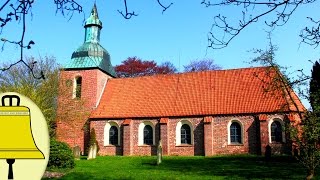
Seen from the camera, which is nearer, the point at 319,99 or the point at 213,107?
the point at 319,99

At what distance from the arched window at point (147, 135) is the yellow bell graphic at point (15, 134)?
1228 inches

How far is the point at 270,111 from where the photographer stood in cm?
2988

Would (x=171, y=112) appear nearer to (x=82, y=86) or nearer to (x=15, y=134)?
(x=82, y=86)

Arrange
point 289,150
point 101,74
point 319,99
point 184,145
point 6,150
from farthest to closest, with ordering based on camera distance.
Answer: point 101,74, point 184,145, point 289,150, point 319,99, point 6,150

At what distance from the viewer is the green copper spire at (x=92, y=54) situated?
36500 millimetres

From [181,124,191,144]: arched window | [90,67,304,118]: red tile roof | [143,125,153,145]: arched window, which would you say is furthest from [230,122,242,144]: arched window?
[143,125,153,145]: arched window

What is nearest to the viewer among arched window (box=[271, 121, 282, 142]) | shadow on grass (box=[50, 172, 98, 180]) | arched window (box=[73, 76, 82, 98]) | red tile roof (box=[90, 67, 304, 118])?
shadow on grass (box=[50, 172, 98, 180])

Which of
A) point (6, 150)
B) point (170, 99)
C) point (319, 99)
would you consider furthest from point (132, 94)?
point (6, 150)

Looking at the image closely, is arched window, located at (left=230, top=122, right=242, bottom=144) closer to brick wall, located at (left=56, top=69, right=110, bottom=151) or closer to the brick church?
the brick church

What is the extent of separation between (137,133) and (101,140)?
10.9 ft

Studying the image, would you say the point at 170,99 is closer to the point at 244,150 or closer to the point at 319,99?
the point at 244,150

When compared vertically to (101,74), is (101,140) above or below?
below

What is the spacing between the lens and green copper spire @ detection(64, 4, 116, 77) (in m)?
36.5

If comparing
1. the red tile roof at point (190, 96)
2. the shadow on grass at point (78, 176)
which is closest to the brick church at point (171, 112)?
the red tile roof at point (190, 96)
